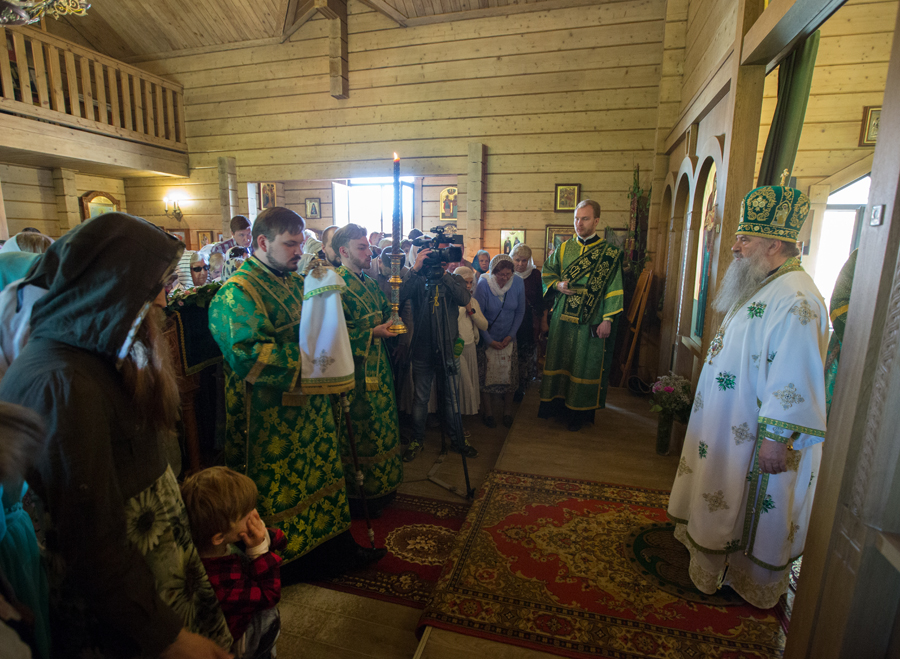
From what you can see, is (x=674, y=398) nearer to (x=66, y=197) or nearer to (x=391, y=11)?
(x=391, y=11)

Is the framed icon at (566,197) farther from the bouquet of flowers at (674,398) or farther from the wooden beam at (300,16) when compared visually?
the wooden beam at (300,16)

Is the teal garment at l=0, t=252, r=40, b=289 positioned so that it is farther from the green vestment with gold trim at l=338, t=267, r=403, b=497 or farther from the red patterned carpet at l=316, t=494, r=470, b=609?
the red patterned carpet at l=316, t=494, r=470, b=609

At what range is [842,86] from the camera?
4.20 metres

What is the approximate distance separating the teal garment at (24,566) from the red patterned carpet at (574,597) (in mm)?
1402

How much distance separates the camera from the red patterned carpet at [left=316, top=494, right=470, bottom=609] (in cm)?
229

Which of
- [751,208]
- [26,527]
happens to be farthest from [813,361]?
[26,527]

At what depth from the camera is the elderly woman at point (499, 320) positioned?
14.2 feet

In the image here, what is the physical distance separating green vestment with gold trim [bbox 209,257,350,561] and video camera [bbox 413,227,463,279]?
968mm

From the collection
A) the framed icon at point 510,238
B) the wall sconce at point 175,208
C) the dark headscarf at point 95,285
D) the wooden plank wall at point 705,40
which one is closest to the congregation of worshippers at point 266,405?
the dark headscarf at point 95,285

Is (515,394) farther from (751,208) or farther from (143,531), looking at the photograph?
(143,531)

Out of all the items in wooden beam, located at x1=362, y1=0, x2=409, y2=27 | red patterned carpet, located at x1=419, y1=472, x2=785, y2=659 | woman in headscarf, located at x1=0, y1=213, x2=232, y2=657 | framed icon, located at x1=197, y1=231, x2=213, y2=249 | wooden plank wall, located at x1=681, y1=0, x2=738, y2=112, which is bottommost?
red patterned carpet, located at x1=419, y1=472, x2=785, y2=659

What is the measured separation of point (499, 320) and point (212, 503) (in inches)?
131

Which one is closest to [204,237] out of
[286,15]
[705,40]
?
[286,15]

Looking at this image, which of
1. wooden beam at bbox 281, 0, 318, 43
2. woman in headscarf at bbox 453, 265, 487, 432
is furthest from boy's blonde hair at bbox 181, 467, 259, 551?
wooden beam at bbox 281, 0, 318, 43
